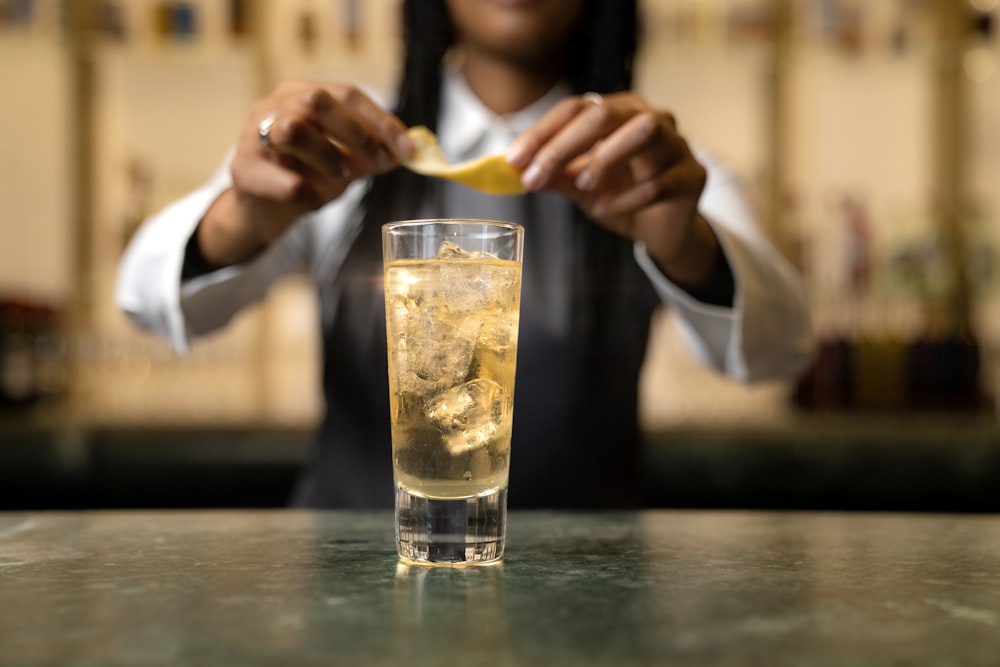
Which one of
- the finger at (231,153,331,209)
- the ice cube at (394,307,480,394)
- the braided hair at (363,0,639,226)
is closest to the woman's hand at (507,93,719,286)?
the finger at (231,153,331,209)

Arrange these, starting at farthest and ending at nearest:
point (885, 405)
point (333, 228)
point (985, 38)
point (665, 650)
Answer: point (985, 38) → point (885, 405) → point (333, 228) → point (665, 650)

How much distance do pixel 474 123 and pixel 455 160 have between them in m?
0.07

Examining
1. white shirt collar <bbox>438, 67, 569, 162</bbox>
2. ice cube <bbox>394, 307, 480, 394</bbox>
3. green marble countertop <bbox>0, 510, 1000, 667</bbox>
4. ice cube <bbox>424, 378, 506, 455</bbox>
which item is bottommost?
green marble countertop <bbox>0, 510, 1000, 667</bbox>

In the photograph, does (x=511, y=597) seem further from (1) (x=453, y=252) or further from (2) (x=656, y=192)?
(2) (x=656, y=192)

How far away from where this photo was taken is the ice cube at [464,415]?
699 mm

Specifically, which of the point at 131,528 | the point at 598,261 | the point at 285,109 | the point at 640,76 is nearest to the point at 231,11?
the point at 640,76

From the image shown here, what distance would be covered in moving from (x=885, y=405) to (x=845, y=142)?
3.34 ft

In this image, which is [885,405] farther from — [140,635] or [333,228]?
[140,635]

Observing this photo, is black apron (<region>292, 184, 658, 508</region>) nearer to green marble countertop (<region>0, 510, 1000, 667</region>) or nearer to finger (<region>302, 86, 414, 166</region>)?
finger (<region>302, 86, 414, 166</region>)

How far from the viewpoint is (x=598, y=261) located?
5.38ft

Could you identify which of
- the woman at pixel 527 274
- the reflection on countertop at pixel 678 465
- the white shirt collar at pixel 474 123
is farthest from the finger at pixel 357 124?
the reflection on countertop at pixel 678 465

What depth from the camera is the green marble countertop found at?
0.44 meters

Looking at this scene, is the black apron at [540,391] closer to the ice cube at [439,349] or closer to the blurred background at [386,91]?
the ice cube at [439,349]

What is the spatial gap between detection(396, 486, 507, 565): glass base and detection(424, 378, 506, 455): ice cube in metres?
0.04
